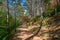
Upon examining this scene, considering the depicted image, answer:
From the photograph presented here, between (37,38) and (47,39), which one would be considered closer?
(47,39)

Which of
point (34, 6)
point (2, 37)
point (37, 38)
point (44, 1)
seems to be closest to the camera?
point (37, 38)

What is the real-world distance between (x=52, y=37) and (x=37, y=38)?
2.65 feet

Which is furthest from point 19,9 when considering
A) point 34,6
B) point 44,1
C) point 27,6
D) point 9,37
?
point 9,37

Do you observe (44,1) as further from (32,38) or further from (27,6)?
(32,38)

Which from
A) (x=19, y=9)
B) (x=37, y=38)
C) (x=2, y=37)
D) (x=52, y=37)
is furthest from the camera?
(x=19, y=9)

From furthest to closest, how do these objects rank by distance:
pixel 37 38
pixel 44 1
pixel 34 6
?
1. pixel 34 6
2. pixel 44 1
3. pixel 37 38

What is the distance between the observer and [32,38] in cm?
717

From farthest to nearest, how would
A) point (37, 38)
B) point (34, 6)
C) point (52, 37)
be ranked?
point (34, 6) < point (37, 38) < point (52, 37)

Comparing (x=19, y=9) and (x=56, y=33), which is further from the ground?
(x=56, y=33)

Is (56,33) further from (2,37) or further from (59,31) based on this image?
(2,37)

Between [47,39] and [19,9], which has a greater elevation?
[47,39]

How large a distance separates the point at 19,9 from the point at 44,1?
438 inches

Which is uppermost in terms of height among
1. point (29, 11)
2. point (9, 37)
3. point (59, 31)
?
point (59, 31)

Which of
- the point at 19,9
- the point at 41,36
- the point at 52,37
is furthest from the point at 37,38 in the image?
the point at 19,9
